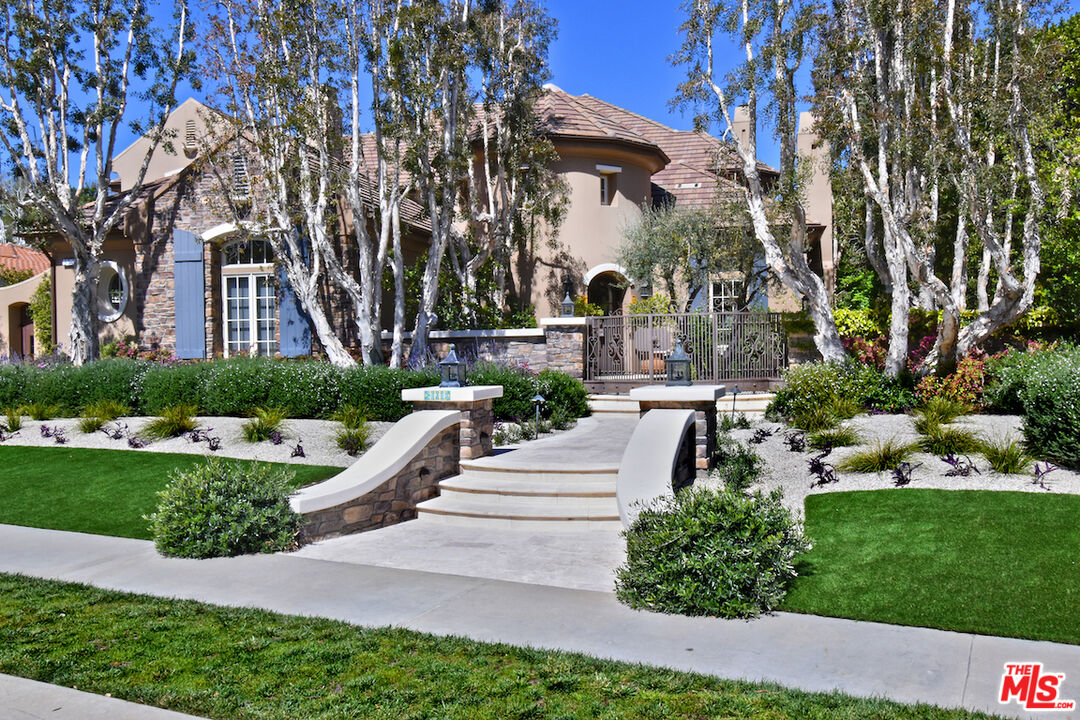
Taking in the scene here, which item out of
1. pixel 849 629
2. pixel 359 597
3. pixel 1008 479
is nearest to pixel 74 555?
pixel 359 597

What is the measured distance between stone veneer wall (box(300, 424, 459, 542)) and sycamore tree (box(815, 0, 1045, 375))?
25.9 feet

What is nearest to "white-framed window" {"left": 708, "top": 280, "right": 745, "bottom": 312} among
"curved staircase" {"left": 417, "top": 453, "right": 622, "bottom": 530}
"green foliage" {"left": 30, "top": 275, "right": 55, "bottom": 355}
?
"curved staircase" {"left": 417, "top": 453, "right": 622, "bottom": 530}

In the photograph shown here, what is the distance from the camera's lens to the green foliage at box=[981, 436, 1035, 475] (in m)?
8.36

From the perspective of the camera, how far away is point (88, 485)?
34.0ft

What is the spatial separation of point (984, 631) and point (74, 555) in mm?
7857

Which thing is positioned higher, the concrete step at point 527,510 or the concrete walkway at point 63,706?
the concrete step at point 527,510

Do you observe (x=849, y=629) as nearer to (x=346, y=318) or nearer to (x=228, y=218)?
(x=346, y=318)

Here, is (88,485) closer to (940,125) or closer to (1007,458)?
(1007,458)

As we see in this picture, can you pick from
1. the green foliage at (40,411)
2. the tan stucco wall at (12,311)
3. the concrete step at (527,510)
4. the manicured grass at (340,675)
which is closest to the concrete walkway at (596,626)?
the manicured grass at (340,675)

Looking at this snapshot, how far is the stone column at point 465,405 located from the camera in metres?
9.90

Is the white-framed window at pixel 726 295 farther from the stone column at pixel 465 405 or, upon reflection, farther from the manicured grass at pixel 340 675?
the manicured grass at pixel 340 675

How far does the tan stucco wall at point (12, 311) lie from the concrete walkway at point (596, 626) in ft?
72.2

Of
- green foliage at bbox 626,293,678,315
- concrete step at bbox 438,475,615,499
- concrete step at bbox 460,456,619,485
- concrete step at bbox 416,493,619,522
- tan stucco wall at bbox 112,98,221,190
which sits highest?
tan stucco wall at bbox 112,98,221,190

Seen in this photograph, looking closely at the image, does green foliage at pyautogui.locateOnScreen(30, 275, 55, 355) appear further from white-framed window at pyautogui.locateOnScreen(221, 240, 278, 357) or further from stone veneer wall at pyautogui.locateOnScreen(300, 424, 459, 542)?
stone veneer wall at pyautogui.locateOnScreen(300, 424, 459, 542)
